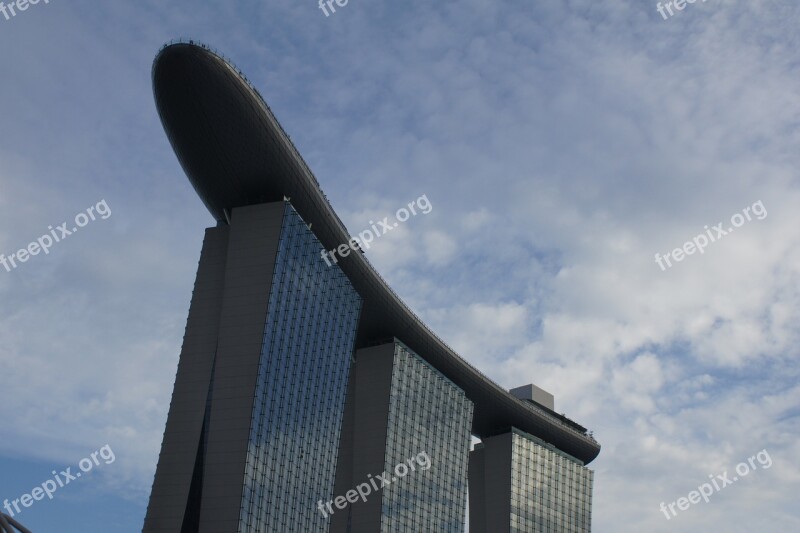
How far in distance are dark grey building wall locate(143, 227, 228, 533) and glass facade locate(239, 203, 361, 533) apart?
14.9ft

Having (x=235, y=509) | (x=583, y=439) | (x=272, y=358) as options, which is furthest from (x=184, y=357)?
(x=583, y=439)

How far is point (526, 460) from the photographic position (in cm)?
11912

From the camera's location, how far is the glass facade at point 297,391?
64.4 meters

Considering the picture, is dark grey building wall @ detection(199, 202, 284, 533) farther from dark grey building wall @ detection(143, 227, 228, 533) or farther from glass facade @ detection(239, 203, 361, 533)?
dark grey building wall @ detection(143, 227, 228, 533)

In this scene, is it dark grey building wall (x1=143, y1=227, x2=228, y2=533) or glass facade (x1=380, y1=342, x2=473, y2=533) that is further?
glass facade (x1=380, y1=342, x2=473, y2=533)

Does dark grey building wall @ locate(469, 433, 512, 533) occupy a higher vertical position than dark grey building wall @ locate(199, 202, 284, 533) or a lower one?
higher

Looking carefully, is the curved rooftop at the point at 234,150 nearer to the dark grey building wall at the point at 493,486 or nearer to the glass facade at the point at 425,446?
the glass facade at the point at 425,446

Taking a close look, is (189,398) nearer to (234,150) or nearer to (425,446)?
(234,150)

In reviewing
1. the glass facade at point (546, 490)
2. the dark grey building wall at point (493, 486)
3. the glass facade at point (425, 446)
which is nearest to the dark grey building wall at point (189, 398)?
the glass facade at point (425, 446)

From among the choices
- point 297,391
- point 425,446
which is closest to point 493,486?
point 425,446

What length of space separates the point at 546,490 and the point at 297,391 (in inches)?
2445

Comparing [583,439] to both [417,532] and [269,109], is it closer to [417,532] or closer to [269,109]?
[417,532]

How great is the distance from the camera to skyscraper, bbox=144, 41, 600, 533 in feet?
204

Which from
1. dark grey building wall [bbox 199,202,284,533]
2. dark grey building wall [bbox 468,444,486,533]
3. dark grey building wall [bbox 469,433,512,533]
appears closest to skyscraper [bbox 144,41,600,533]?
dark grey building wall [bbox 199,202,284,533]
